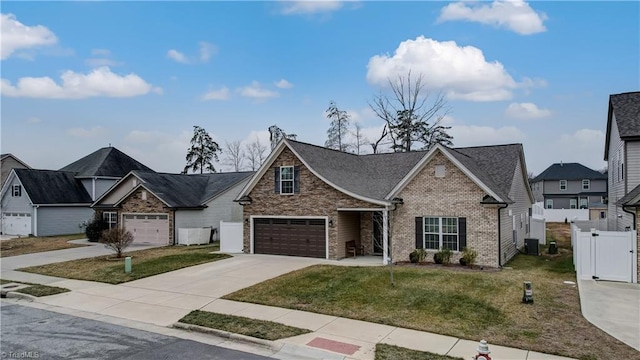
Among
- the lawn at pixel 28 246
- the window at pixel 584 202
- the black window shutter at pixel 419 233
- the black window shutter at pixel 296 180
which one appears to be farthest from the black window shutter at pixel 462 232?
the window at pixel 584 202

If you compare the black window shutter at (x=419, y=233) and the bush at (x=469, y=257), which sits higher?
the black window shutter at (x=419, y=233)

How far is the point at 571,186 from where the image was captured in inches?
2206

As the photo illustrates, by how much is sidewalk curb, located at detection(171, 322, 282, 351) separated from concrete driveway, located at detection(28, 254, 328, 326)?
69 cm

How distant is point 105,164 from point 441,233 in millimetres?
35170

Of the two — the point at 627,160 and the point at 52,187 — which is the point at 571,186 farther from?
the point at 52,187

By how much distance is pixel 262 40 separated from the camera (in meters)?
24.3

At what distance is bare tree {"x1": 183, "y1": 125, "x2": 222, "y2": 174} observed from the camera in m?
68.2

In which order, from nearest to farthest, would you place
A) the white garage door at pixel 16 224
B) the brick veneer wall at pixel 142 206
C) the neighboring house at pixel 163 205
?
1. the brick veneer wall at pixel 142 206
2. the neighboring house at pixel 163 205
3. the white garage door at pixel 16 224

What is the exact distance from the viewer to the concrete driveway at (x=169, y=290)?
12.6 m

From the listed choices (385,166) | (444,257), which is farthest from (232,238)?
(444,257)

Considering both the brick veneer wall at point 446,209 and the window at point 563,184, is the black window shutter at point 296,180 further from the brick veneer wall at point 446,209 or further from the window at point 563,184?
the window at point 563,184

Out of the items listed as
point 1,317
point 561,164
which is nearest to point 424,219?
point 1,317

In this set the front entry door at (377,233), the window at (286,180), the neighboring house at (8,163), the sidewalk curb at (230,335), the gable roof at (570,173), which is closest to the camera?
the sidewalk curb at (230,335)

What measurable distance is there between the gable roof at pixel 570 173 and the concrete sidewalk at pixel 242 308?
4771cm
